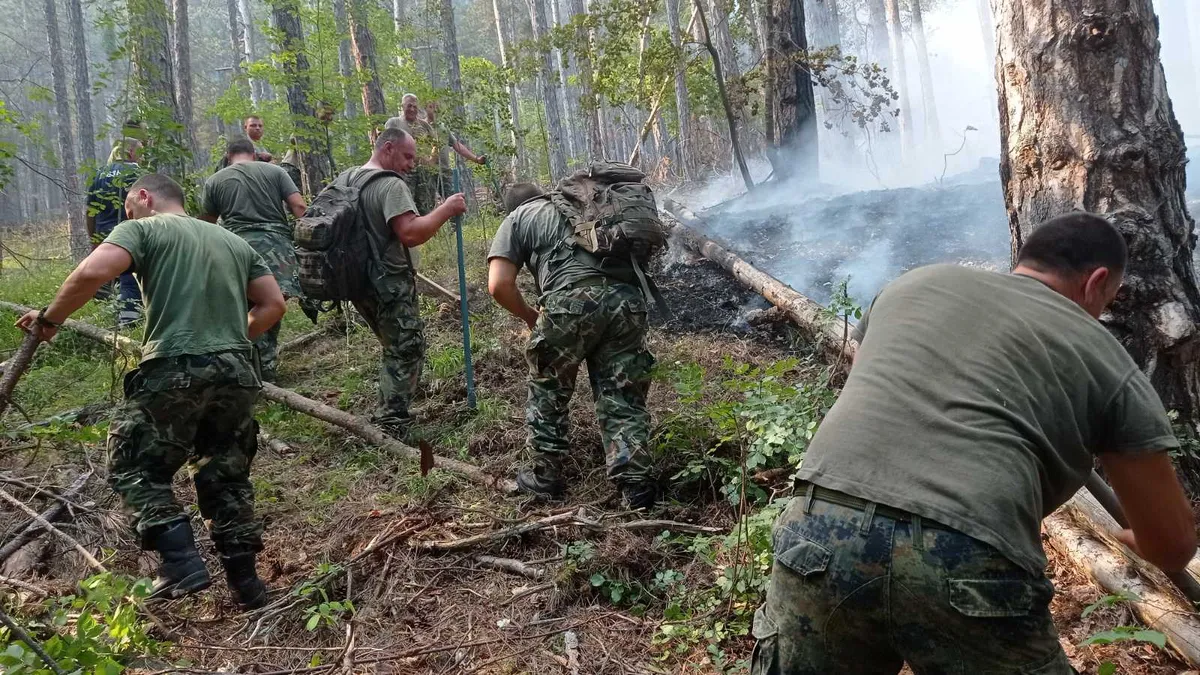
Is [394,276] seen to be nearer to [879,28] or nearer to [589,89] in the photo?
[589,89]

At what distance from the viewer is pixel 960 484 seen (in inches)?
62.2

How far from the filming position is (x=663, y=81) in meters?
10.1

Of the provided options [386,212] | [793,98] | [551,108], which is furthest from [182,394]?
[551,108]

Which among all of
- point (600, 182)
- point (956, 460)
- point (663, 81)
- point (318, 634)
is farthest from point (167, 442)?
point (663, 81)

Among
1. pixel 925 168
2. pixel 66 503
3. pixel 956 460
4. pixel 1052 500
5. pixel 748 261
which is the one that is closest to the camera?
pixel 956 460

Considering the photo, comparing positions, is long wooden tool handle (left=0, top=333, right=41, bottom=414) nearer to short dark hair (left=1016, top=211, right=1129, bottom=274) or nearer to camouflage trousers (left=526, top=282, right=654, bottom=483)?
camouflage trousers (left=526, top=282, right=654, bottom=483)

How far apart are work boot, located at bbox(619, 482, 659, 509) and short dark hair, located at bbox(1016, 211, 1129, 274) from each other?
2474 millimetres

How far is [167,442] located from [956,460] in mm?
3307

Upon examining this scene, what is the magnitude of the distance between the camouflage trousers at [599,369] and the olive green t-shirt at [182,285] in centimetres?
158

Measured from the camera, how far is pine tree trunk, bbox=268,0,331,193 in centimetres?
841

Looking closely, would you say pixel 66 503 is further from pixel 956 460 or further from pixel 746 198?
pixel 746 198

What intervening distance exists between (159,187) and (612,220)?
236 centimetres

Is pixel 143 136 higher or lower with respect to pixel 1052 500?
higher

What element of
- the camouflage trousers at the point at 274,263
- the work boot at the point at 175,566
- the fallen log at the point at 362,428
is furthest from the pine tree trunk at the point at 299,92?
the work boot at the point at 175,566
